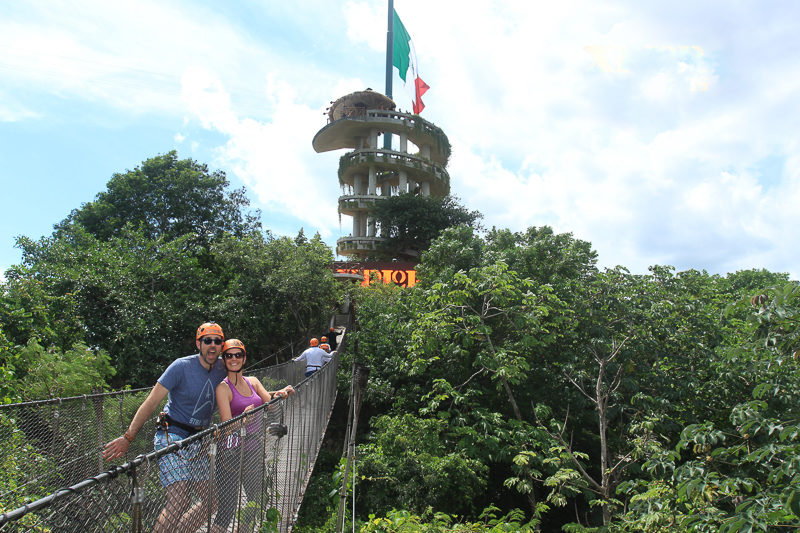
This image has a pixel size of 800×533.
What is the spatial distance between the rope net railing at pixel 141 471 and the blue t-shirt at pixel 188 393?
32 centimetres

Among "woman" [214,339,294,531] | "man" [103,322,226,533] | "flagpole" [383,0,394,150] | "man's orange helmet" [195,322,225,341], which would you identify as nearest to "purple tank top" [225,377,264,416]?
"woman" [214,339,294,531]

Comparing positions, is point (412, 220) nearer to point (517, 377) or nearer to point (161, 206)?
point (161, 206)

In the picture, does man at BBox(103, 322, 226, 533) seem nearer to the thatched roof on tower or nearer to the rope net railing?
the rope net railing

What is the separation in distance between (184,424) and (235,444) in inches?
17.3

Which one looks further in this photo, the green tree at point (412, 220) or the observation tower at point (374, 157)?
the observation tower at point (374, 157)

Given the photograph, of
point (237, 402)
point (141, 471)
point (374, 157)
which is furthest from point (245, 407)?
point (374, 157)

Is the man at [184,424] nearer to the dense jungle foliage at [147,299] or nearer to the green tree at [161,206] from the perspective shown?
the dense jungle foliage at [147,299]

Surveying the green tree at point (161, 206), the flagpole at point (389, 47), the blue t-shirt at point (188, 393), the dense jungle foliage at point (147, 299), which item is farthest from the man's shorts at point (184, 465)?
the flagpole at point (389, 47)

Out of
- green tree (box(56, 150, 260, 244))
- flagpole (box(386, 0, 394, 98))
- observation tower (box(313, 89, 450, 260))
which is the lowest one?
green tree (box(56, 150, 260, 244))

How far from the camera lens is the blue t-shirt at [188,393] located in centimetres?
303

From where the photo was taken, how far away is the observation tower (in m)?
34.0

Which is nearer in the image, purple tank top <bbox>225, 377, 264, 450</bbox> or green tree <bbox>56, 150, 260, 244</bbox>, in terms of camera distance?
purple tank top <bbox>225, 377, 264, 450</bbox>

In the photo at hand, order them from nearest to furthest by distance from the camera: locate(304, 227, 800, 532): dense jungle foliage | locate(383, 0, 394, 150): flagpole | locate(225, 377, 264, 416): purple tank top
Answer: locate(225, 377, 264, 416): purple tank top
locate(304, 227, 800, 532): dense jungle foliage
locate(383, 0, 394, 150): flagpole

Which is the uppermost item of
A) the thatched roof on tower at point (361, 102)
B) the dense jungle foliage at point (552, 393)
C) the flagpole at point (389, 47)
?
the flagpole at point (389, 47)
